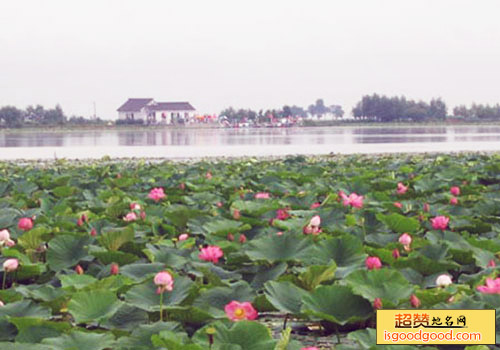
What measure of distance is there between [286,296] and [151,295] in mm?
466

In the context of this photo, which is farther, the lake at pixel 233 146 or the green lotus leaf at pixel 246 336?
the lake at pixel 233 146

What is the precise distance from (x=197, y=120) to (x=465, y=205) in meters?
120

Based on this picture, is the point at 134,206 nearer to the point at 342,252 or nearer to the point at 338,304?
the point at 342,252

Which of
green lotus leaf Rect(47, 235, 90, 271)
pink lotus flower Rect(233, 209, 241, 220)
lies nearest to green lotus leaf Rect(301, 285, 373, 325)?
green lotus leaf Rect(47, 235, 90, 271)

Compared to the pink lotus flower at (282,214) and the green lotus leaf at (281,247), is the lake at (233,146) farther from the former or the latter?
the green lotus leaf at (281,247)

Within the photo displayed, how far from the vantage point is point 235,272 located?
3.01m

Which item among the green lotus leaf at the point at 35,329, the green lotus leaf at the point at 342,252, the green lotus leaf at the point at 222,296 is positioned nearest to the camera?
the green lotus leaf at the point at 35,329

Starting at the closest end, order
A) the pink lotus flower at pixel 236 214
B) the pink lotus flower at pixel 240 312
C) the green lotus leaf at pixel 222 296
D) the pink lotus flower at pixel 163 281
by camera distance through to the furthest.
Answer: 1. the pink lotus flower at pixel 240 312
2. the pink lotus flower at pixel 163 281
3. the green lotus leaf at pixel 222 296
4. the pink lotus flower at pixel 236 214

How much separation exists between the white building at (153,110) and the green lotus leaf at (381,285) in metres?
124

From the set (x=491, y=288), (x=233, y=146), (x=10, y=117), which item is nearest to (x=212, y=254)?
(x=491, y=288)

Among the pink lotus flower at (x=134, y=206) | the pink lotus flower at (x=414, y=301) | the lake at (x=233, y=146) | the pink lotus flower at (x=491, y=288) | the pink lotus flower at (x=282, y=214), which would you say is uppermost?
the pink lotus flower at (x=134, y=206)

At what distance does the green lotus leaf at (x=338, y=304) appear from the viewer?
2.29m

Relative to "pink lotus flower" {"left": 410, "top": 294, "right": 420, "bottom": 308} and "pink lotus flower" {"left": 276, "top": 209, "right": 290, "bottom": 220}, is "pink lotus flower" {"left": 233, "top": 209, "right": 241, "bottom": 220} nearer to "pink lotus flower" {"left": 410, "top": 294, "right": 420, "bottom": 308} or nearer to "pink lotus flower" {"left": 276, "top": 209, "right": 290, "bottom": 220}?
"pink lotus flower" {"left": 276, "top": 209, "right": 290, "bottom": 220}

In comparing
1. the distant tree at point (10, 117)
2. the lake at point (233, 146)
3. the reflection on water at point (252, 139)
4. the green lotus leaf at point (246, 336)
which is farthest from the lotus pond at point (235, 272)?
the distant tree at point (10, 117)
